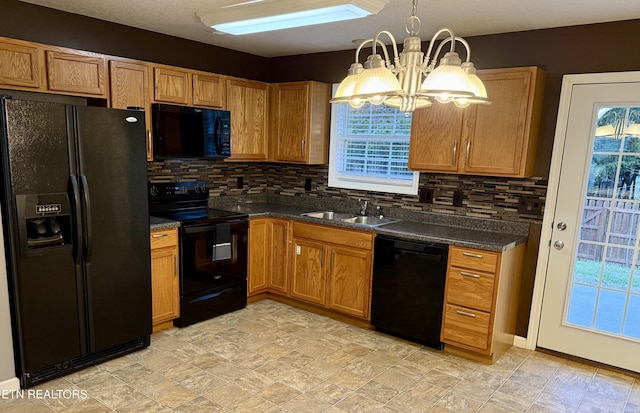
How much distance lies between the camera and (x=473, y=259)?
3051 millimetres

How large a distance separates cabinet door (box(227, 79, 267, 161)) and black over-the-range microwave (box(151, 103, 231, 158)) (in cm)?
18

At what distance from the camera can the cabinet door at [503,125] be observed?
3.05 metres

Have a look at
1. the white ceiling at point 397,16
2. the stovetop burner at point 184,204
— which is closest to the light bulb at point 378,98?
the white ceiling at point 397,16

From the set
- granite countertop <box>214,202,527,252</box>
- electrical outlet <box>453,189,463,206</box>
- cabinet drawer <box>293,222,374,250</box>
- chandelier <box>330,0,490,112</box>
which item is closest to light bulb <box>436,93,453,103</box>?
chandelier <box>330,0,490,112</box>

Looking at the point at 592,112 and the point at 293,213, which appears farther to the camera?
the point at 293,213

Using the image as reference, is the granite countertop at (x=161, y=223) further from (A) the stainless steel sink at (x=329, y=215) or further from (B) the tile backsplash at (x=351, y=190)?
(A) the stainless steel sink at (x=329, y=215)

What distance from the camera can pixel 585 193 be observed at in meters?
3.12

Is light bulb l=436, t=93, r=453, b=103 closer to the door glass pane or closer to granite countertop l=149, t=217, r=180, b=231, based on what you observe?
the door glass pane

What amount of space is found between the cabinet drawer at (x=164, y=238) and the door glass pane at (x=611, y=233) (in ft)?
10.1

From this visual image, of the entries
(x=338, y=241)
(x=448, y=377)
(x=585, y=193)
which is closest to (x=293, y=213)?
(x=338, y=241)

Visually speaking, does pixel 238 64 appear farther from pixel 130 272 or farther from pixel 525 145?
pixel 525 145

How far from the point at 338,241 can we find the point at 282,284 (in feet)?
2.72

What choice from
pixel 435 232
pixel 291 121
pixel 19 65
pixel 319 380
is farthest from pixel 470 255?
pixel 19 65

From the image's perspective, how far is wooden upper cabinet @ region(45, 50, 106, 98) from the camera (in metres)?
2.92
